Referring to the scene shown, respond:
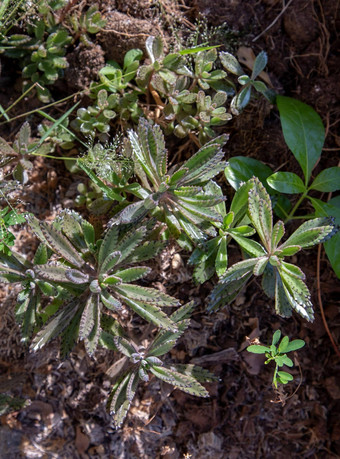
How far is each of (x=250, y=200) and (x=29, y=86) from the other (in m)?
1.33

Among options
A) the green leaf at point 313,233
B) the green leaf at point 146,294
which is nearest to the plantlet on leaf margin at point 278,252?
the green leaf at point 313,233

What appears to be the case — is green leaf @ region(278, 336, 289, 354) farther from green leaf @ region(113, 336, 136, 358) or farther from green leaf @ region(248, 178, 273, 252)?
green leaf @ region(113, 336, 136, 358)

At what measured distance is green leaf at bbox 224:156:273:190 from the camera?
2.26 m

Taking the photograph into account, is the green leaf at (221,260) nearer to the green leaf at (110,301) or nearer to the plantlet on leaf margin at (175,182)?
the plantlet on leaf margin at (175,182)

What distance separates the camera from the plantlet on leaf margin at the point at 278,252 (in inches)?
74.3

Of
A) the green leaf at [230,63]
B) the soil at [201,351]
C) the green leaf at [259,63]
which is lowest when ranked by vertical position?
the soil at [201,351]

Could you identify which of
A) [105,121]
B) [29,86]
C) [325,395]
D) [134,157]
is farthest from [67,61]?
[325,395]

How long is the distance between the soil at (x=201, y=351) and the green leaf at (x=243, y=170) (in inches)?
5.9

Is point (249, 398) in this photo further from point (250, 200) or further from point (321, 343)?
point (250, 200)

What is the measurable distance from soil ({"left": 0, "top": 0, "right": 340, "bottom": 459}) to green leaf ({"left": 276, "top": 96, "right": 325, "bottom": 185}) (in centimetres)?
12

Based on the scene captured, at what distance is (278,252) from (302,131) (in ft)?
2.52

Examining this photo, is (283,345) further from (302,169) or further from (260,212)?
(302,169)

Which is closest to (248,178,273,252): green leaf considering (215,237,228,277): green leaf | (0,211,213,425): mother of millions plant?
(215,237,228,277): green leaf

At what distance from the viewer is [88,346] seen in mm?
1799
